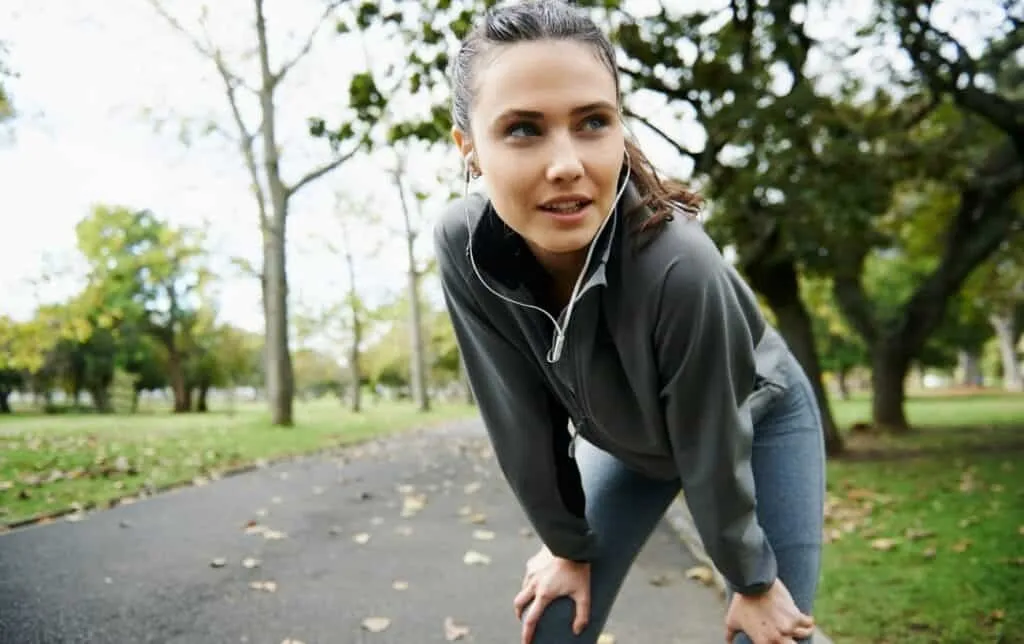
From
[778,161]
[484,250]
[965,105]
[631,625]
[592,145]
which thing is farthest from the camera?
[965,105]

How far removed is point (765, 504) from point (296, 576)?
352 cm

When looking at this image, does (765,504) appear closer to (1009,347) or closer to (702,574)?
(702,574)

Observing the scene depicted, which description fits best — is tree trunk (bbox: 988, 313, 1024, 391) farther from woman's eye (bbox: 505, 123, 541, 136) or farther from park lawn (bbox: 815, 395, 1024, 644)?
woman's eye (bbox: 505, 123, 541, 136)

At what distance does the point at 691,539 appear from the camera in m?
5.44

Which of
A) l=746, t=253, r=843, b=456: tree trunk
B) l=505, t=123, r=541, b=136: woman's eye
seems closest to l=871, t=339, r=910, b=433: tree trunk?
l=746, t=253, r=843, b=456: tree trunk

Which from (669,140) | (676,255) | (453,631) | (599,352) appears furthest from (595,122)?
(669,140)

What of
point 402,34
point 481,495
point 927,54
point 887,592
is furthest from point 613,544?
point 927,54

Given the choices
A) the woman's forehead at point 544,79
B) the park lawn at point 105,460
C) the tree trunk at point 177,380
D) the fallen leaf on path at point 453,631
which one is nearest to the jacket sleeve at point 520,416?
the woman's forehead at point 544,79

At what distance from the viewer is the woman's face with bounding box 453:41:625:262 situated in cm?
140

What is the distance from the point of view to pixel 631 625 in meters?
3.75

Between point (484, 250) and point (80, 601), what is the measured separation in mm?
3440

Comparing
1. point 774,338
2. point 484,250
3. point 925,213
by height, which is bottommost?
point 774,338

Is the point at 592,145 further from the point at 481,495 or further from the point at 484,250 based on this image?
the point at 481,495

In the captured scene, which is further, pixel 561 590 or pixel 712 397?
pixel 561 590
